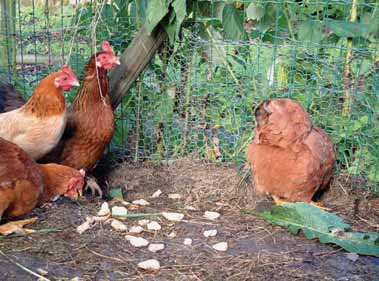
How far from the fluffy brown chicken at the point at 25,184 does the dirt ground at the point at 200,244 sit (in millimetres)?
85

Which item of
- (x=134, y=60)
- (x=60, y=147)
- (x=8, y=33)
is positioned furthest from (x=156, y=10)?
(x=8, y=33)

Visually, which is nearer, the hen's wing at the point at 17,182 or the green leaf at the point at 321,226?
the green leaf at the point at 321,226

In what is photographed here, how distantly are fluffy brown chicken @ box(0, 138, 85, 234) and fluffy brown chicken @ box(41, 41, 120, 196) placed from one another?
12.9 inches

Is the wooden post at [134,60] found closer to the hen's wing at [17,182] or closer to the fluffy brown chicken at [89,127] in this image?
the fluffy brown chicken at [89,127]

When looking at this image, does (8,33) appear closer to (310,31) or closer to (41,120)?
(41,120)

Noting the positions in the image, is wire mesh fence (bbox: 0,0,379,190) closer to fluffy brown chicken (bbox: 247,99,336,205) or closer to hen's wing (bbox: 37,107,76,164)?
fluffy brown chicken (bbox: 247,99,336,205)

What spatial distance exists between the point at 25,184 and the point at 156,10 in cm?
141

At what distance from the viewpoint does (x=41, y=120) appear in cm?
394

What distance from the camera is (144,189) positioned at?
415cm

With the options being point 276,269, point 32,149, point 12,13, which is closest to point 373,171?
point 276,269

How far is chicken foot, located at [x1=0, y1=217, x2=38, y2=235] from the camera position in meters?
3.22

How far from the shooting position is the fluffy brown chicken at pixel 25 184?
328 cm

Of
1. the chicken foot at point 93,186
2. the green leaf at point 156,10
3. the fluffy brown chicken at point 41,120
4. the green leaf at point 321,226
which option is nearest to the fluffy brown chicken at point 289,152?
the green leaf at point 321,226

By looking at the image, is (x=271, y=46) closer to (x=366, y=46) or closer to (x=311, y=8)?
(x=311, y=8)
